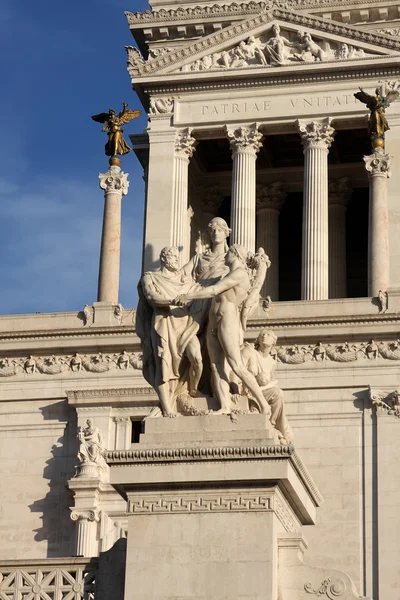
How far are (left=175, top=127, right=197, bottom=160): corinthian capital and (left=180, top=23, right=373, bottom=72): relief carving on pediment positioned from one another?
2.26 meters

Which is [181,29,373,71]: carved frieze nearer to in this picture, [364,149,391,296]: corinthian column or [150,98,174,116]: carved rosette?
[150,98,174,116]: carved rosette

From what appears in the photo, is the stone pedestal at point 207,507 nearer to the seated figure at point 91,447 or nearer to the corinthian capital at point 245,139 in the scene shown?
the seated figure at point 91,447

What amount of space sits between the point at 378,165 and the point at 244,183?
6.47m

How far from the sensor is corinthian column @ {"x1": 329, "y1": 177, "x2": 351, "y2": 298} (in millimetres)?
58281

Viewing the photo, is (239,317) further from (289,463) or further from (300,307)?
(300,307)

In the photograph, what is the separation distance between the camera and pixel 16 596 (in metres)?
20.6

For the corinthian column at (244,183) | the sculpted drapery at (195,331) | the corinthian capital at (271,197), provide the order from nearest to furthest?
the sculpted drapery at (195,331) < the corinthian column at (244,183) < the corinthian capital at (271,197)

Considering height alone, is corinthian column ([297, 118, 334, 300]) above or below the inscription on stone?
below

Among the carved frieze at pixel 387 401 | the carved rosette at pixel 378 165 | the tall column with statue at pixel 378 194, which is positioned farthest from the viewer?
the carved rosette at pixel 378 165

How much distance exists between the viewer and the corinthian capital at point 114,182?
51.4 meters

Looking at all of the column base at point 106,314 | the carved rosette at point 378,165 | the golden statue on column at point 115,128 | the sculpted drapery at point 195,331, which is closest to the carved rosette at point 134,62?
the golden statue on column at point 115,128

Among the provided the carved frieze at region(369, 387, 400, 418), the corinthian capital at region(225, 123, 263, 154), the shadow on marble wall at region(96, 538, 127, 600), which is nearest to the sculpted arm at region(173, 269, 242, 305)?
the shadow on marble wall at region(96, 538, 127, 600)

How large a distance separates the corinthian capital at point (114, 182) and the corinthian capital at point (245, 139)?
6689mm

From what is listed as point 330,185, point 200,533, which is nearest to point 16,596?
point 200,533
